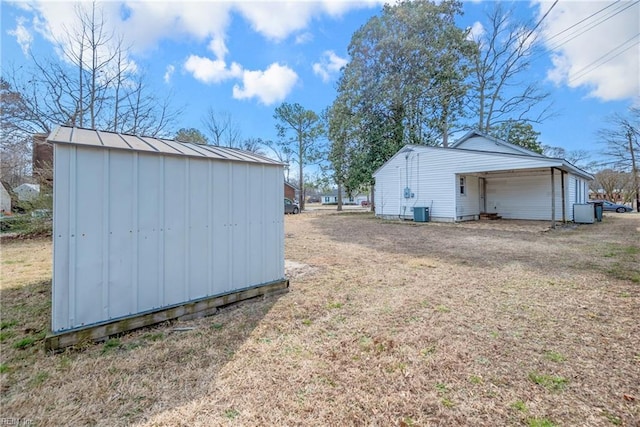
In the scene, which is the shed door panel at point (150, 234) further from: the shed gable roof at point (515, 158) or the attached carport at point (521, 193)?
the attached carport at point (521, 193)

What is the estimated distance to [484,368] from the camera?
2221 millimetres

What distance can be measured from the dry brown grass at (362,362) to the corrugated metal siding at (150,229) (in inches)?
15.0

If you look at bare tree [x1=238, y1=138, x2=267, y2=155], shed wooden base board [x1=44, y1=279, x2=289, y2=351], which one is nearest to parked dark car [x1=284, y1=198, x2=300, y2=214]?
bare tree [x1=238, y1=138, x2=267, y2=155]

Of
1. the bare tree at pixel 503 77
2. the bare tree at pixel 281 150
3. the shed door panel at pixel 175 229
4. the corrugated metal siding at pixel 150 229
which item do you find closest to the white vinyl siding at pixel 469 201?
the bare tree at pixel 503 77

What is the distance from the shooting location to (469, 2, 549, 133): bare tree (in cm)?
2175

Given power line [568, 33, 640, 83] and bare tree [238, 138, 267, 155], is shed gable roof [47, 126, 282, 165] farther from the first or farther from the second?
bare tree [238, 138, 267, 155]

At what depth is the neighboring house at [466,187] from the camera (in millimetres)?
13684

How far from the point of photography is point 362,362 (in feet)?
7.66

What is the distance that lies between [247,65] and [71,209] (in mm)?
17321

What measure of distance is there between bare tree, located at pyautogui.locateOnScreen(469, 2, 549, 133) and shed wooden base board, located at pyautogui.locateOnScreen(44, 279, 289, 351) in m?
24.7

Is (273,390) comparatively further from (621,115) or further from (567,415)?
(621,115)

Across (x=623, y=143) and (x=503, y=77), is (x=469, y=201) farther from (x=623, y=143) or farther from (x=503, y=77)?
A: (x=623, y=143)

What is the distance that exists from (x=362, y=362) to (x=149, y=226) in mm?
2402

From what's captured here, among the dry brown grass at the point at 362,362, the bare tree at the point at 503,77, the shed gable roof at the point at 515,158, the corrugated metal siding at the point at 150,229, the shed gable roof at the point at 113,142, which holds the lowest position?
the dry brown grass at the point at 362,362
